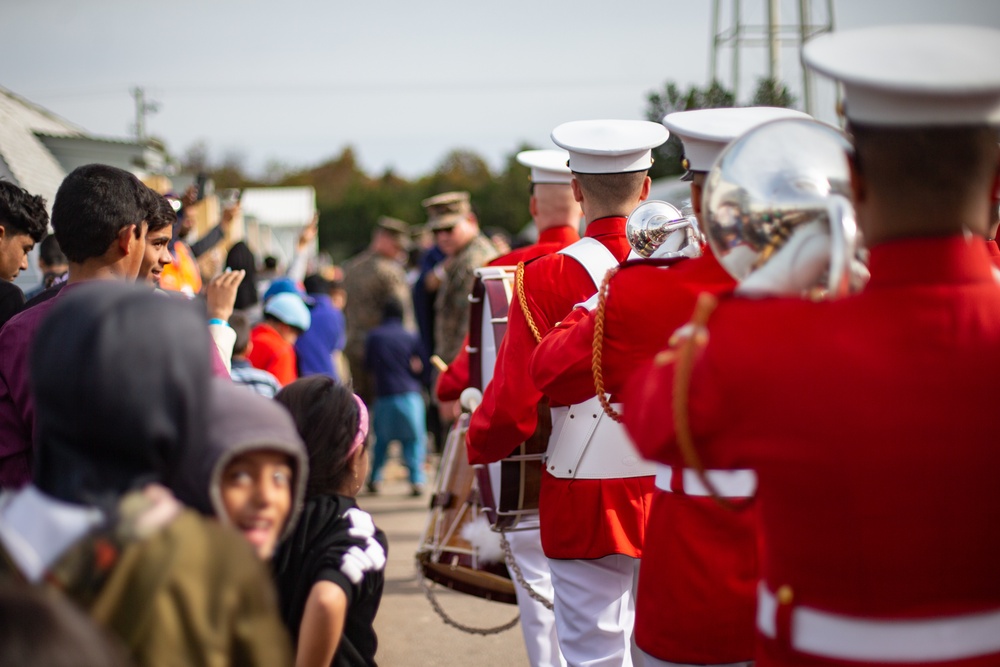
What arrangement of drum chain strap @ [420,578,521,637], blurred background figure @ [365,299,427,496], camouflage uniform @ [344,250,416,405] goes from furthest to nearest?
1. camouflage uniform @ [344,250,416,405]
2. blurred background figure @ [365,299,427,496]
3. drum chain strap @ [420,578,521,637]

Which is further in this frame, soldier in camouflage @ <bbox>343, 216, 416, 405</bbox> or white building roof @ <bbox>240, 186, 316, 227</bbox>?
white building roof @ <bbox>240, 186, 316, 227</bbox>

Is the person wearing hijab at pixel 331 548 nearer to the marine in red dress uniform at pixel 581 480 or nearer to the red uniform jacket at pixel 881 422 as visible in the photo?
the red uniform jacket at pixel 881 422

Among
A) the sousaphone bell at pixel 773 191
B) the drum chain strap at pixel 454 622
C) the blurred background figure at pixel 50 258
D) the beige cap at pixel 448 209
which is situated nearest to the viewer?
the sousaphone bell at pixel 773 191

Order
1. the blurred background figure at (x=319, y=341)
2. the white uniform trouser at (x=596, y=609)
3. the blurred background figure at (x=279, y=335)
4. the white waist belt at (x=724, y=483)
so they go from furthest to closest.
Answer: the blurred background figure at (x=319, y=341) < the blurred background figure at (x=279, y=335) < the white uniform trouser at (x=596, y=609) < the white waist belt at (x=724, y=483)

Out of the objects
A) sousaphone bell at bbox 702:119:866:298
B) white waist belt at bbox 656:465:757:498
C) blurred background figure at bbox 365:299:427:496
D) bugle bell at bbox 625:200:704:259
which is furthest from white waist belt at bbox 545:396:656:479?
blurred background figure at bbox 365:299:427:496

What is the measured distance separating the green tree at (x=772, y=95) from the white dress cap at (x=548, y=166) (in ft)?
5.31

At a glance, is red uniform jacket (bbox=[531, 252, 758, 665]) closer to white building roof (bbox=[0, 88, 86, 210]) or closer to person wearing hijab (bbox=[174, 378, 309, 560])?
person wearing hijab (bbox=[174, 378, 309, 560])

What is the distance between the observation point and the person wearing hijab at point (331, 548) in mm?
2090

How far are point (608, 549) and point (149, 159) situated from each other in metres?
12.6

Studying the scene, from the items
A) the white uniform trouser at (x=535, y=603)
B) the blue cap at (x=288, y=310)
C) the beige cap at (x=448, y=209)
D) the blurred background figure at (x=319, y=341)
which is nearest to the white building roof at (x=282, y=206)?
the beige cap at (x=448, y=209)

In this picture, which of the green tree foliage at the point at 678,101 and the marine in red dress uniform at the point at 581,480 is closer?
the marine in red dress uniform at the point at 581,480

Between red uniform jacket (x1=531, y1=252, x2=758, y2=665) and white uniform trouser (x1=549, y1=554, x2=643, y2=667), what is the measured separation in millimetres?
805

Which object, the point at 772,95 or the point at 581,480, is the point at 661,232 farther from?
the point at 772,95

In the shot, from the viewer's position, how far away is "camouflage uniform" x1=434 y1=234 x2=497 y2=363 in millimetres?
7750
